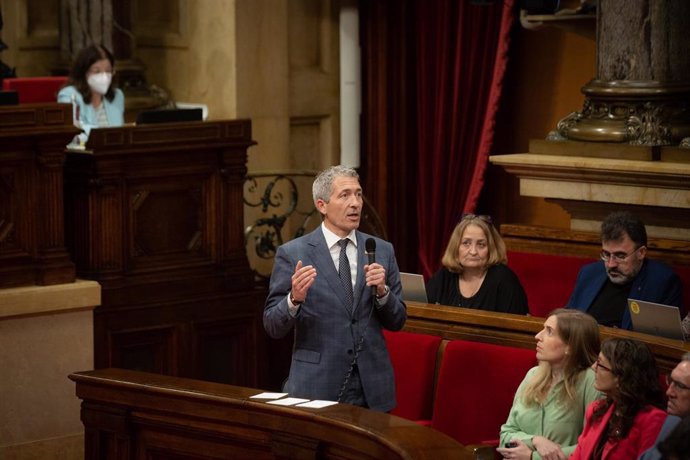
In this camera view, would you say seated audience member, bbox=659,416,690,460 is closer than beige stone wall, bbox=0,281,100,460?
Yes

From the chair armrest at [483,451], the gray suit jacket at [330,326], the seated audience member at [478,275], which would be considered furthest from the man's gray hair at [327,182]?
the seated audience member at [478,275]

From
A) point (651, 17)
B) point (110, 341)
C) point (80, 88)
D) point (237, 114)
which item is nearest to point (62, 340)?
point (110, 341)

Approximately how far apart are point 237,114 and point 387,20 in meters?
1.04

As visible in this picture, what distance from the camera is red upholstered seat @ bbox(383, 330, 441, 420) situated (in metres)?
5.07

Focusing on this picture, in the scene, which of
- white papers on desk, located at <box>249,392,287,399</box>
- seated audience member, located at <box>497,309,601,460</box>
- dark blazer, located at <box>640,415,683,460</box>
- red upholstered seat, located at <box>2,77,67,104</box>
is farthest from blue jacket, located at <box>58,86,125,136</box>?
dark blazer, located at <box>640,415,683,460</box>

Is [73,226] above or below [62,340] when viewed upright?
above

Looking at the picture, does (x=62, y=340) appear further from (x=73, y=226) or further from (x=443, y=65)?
(x=443, y=65)

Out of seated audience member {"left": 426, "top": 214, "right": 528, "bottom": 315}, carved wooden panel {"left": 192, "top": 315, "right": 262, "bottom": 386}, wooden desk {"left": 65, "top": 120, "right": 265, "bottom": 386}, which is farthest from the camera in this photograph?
carved wooden panel {"left": 192, "top": 315, "right": 262, "bottom": 386}

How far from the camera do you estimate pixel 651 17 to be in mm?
5793

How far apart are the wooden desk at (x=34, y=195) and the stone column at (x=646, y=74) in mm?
2304

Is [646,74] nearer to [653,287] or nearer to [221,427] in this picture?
[653,287]

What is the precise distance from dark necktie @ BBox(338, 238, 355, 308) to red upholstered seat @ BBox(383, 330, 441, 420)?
851 mm

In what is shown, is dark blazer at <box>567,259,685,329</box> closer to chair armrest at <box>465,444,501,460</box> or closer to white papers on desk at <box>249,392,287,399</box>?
chair armrest at <box>465,444,501,460</box>

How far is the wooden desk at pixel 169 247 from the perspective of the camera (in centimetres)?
646
